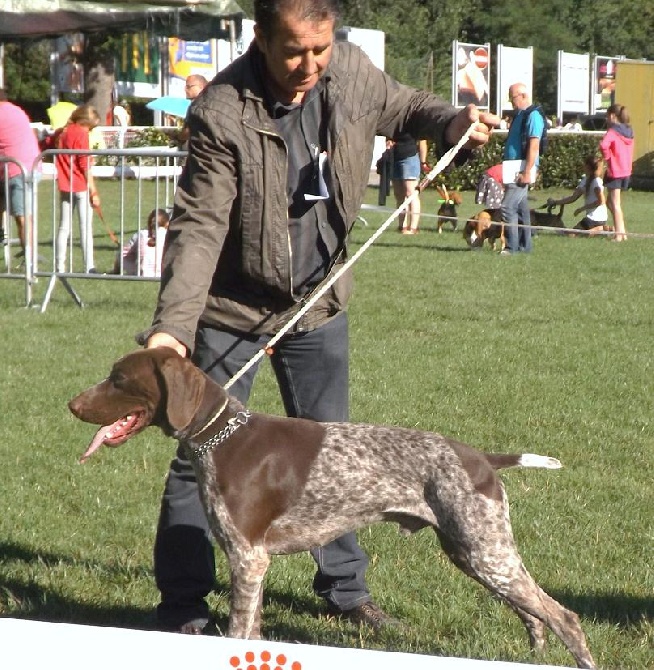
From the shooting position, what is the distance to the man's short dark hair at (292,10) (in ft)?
11.5

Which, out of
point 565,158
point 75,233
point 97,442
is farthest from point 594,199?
point 97,442

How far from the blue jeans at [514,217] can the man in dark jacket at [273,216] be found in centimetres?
1152

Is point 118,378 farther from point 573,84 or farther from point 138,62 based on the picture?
point 573,84

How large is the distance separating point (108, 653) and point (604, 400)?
5498 millimetres

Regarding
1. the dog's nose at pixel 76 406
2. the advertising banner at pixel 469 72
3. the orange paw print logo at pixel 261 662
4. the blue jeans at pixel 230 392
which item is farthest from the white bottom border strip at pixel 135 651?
the advertising banner at pixel 469 72

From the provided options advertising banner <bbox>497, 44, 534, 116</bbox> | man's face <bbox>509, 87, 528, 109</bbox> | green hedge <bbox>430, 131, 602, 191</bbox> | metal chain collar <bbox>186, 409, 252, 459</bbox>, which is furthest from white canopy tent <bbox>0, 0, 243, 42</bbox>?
advertising banner <bbox>497, 44, 534, 116</bbox>

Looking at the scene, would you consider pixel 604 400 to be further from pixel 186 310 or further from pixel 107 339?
pixel 186 310

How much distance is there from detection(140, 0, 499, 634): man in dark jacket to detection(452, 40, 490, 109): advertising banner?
27811 mm

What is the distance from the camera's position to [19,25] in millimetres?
12750

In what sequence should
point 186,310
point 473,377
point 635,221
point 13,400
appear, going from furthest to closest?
point 635,221, point 473,377, point 13,400, point 186,310

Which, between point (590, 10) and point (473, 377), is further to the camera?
point (590, 10)

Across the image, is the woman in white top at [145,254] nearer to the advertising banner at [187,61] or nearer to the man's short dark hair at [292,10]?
the man's short dark hair at [292,10]

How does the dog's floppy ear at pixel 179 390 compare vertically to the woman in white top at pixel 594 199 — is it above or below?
above

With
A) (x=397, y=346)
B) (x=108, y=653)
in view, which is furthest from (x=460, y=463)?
(x=397, y=346)
